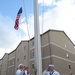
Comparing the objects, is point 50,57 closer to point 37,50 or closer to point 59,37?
point 59,37

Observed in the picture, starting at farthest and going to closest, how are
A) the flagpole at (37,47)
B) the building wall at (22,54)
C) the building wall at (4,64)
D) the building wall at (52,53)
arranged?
the building wall at (4,64), the building wall at (22,54), the building wall at (52,53), the flagpole at (37,47)

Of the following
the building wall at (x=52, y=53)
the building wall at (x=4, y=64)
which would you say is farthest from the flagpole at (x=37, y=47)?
the building wall at (x=4, y=64)

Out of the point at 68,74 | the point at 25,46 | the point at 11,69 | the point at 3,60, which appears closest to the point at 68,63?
the point at 68,74

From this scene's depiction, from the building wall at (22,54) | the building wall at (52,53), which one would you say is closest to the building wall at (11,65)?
the building wall at (52,53)

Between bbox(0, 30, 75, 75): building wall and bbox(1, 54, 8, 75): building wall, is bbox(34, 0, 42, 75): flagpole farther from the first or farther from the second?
bbox(1, 54, 8, 75): building wall

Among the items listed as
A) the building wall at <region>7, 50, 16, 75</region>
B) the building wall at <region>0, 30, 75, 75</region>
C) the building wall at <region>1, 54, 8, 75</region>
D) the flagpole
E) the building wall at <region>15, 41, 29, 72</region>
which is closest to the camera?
the flagpole

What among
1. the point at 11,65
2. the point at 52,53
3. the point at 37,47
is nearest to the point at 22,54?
the point at 11,65

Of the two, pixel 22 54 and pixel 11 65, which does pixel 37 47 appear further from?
pixel 11 65

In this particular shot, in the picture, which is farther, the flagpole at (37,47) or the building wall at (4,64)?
the building wall at (4,64)

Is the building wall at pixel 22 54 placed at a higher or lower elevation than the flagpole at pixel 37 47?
higher

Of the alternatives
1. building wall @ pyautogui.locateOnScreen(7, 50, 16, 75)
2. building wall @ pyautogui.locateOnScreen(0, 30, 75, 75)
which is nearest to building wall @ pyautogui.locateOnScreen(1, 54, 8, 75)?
building wall @ pyautogui.locateOnScreen(7, 50, 16, 75)

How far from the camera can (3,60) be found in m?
59.0

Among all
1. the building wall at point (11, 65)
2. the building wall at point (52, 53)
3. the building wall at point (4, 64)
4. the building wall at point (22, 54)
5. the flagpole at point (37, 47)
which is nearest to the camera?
the flagpole at point (37, 47)

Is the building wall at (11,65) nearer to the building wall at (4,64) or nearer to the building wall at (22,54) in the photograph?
the building wall at (22,54)
